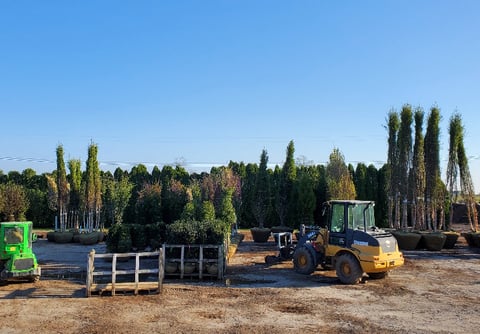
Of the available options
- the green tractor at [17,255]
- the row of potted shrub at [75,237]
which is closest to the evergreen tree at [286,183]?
the row of potted shrub at [75,237]

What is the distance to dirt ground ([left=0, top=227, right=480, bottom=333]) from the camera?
813 centimetres

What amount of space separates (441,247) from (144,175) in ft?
65.6

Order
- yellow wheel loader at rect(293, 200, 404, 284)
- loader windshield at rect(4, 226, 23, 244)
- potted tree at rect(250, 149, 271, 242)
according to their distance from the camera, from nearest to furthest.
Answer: yellow wheel loader at rect(293, 200, 404, 284) < loader windshield at rect(4, 226, 23, 244) < potted tree at rect(250, 149, 271, 242)

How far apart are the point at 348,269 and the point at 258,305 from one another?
3.54 m

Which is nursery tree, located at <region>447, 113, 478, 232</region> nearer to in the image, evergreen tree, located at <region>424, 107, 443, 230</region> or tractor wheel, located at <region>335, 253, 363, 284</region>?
evergreen tree, located at <region>424, 107, 443, 230</region>

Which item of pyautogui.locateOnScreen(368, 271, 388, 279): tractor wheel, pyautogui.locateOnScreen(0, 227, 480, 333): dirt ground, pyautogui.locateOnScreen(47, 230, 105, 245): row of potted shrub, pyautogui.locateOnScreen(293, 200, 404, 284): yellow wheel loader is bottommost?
pyautogui.locateOnScreen(0, 227, 480, 333): dirt ground

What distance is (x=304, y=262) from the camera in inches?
531

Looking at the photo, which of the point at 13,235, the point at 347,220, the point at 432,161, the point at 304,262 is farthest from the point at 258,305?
the point at 432,161

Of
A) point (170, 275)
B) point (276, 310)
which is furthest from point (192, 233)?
point (276, 310)

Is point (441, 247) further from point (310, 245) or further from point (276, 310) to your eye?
point (276, 310)

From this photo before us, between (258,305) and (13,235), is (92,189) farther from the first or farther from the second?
(258,305)

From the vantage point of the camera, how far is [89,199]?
83.5 feet

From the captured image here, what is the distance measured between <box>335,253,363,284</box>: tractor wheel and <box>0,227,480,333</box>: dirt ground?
271mm

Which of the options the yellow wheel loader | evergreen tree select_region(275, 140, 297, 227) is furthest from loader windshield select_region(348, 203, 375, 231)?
evergreen tree select_region(275, 140, 297, 227)
